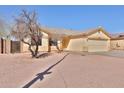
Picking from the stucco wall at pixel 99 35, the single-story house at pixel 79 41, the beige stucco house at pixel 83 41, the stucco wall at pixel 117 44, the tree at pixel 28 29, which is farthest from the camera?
the stucco wall at pixel 117 44

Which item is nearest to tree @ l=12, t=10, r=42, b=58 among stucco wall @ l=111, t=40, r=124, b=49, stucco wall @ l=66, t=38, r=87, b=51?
stucco wall @ l=66, t=38, r=87, b=51

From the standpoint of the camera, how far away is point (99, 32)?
37.6 meters

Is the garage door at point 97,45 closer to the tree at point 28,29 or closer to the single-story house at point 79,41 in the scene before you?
the single-story house at point 79,41

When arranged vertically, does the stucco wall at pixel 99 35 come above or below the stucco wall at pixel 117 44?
above

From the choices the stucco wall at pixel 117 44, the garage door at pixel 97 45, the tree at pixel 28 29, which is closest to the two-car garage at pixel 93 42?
the garage door at pixel 97 45

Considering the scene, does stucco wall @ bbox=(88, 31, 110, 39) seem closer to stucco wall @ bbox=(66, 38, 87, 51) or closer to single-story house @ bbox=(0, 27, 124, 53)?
single-story house @ bbox=(0, 27, 124, 53)

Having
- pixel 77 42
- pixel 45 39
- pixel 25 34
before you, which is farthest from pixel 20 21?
pixel 77 42

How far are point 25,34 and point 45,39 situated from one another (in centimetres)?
771

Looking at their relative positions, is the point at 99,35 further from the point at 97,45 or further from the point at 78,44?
the point at 78,44

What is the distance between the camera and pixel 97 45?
36.3 m

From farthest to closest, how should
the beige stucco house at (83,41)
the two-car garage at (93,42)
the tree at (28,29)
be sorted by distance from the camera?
the two-car garage at (93,42) < the beige stucco house at (83,41) < the tree at (28,29)

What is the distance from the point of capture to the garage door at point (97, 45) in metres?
35.4

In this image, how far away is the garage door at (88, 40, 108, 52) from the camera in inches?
1393
